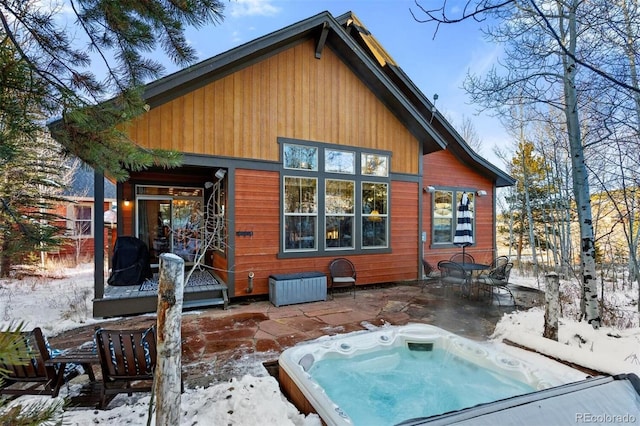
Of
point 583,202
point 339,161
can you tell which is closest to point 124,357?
point 339,161

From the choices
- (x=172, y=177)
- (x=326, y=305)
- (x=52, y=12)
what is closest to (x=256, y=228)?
(x=326, y=305)

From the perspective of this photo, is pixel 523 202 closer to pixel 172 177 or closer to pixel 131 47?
pixel 172 177

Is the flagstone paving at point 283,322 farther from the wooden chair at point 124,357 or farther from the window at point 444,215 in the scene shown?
the window at point 444,215

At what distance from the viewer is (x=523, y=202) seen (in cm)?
1465

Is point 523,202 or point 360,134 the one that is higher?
point 360,134

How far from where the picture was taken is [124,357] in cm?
272

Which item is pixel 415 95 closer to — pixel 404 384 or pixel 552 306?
pixel 552 306

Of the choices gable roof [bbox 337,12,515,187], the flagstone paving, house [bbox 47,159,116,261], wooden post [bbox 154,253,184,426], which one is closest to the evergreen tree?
wooden post [bbox 154,253,184,426]

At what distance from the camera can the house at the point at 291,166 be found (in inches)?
225

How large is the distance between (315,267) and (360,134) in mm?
3326

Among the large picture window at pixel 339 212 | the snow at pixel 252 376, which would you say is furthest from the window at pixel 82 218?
the large picture window at pixel 339 212

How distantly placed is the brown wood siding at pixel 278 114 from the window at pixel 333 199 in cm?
34

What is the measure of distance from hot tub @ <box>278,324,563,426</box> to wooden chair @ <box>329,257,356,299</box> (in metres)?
2.53

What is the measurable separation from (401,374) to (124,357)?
312 centimetres
